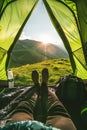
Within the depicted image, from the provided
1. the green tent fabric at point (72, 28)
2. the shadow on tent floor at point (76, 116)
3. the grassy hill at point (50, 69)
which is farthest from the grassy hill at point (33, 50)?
the shadow on tent floor at point (76, 116)

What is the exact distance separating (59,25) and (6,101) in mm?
1971

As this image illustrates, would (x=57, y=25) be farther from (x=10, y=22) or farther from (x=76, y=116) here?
(x=76, y=116)

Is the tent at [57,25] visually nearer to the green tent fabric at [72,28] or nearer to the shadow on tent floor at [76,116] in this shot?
the green tent fabric at [72,28]

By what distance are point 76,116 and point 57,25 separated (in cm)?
221

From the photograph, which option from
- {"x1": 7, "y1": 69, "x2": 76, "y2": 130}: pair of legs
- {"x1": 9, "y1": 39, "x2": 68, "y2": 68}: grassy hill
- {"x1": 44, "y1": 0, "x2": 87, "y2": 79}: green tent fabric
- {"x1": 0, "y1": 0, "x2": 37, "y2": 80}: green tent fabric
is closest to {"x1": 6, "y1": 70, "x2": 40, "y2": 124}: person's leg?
{"x1": 7, "y1": 69, "x2": 76, "y2": 130}: pair of legs

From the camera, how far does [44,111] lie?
112 inches

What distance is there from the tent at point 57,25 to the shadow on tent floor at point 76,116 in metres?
1.38

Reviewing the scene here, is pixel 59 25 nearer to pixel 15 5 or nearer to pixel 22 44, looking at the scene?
pixel 15 5

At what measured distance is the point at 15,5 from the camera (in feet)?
16.3

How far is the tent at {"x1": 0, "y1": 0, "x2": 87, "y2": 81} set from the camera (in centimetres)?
482

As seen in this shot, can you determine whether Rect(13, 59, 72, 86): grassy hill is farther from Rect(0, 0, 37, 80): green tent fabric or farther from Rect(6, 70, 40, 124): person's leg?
Rect(6, 70, 40, 124): person's leg

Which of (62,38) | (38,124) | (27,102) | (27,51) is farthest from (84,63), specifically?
(27,51)

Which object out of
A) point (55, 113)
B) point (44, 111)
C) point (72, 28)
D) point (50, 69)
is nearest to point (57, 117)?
point (55, 113)

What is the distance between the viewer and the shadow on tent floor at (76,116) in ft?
10.5
